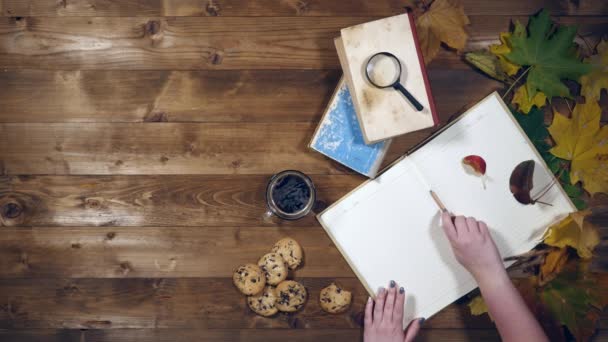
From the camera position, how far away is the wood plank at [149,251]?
52.4 inches

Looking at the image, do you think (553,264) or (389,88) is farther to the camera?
(553,264)

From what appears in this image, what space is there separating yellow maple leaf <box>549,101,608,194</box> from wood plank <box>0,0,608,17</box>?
0.32 m

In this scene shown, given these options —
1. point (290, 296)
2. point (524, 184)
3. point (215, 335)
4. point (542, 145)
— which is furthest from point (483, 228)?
point (215, 335)

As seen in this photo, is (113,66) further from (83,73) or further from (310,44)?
(310,44)

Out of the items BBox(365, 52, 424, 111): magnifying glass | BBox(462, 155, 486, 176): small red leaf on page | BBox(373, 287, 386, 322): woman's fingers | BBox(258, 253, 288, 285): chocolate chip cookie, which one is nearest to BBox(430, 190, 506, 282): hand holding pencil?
BBox(462, 155, 486, 176): small red leaf on page

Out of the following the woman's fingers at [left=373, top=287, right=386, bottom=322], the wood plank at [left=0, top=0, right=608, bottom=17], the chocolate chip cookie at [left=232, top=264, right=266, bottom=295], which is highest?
the wood plank at [left=0, top=0, right=608, bottom=17]

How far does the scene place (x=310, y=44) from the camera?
135cm

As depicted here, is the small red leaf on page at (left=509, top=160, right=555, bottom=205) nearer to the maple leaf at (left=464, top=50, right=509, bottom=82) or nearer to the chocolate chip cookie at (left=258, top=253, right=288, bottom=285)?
the maple leaf at (left=464, top=50, right=509, bottom=82)

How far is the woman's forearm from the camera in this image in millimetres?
1208

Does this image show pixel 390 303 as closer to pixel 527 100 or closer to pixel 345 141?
pixel 345 141

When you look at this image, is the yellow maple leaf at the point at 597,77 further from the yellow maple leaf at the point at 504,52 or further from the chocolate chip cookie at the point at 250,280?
the chocolate chip cookie at the point at 250,280

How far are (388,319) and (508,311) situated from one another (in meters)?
0.29

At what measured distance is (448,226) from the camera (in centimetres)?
127

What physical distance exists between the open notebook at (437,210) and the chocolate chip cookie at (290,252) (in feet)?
0.32
